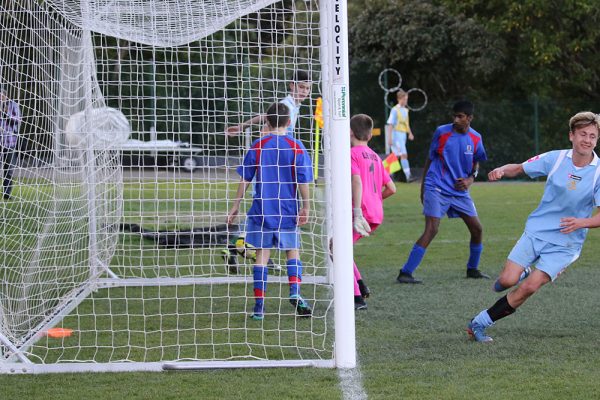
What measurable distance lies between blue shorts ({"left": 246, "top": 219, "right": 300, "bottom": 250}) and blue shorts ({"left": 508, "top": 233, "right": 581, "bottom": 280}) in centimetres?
182

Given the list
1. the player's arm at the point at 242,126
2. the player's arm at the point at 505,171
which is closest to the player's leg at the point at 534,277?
the player's arm at the point at 505,171

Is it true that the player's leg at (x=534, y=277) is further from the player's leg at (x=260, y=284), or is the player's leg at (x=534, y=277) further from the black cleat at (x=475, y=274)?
the black cleat at (x=475, y=274)

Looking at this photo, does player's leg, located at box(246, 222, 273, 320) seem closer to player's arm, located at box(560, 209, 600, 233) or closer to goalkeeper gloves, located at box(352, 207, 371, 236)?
goalkeeper gloves, located at box(352, 207, 371, 236)

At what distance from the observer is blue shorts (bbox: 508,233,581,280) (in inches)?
263

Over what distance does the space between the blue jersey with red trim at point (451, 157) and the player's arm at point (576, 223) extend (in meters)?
3.51

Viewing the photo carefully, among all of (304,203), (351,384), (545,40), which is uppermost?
(545,40)

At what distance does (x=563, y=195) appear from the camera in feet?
22.0

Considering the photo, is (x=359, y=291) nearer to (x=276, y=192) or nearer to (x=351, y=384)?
(x=276, y=192)

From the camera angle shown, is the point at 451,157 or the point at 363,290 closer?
the point at 363,290

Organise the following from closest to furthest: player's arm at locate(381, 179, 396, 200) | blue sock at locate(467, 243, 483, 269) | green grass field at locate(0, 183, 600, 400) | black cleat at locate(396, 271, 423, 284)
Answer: green grass field at locate(0, 183, 600, 400), player's arm at locate(381, 179, 396, 200), black cleat at locate(396, 271, 423, 284), blue sock at locate(467, 243, 483, 269)

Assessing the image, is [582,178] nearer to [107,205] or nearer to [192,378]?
[192,378]

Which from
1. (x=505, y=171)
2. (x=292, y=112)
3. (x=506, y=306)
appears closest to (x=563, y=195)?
(x=505, y=171)

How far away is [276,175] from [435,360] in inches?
87.7

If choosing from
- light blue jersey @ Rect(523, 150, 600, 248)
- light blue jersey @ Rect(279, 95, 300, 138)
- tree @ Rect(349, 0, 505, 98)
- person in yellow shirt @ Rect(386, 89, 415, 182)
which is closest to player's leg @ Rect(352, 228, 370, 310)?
light blue jersey @ Rect(279, 95, 300, 138)
